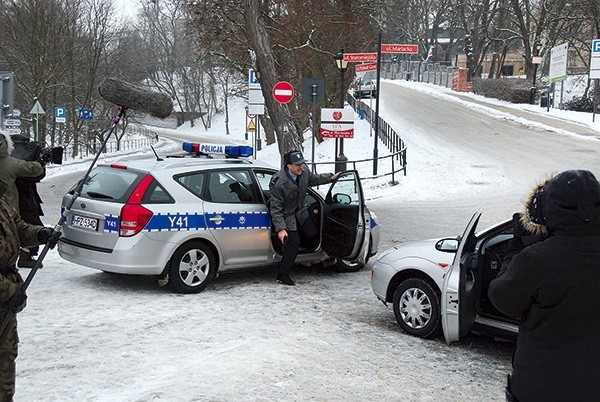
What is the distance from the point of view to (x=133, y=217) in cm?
744

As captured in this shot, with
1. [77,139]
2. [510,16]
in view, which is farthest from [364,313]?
[510,16]

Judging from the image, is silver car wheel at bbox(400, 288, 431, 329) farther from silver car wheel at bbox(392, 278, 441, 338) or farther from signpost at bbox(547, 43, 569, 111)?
signpost at bbox(547, 43, 569, 111)

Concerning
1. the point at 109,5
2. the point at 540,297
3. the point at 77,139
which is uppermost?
the point at 109,5

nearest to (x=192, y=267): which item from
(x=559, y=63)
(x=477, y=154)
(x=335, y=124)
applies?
(x=335, y=124)

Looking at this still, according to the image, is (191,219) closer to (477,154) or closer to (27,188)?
(27,188)

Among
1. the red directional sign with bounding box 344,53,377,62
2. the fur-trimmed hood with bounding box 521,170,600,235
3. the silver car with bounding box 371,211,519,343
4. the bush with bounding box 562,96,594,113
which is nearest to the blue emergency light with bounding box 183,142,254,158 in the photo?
the silver car with bounding box 371,211,519,343

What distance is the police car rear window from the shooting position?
7.65m

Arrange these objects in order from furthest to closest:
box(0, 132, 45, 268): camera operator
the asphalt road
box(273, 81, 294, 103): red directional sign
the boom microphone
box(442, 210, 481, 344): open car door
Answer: box(273, 81, 294, 103): red directional sign, the asphalt road, box(0, 132, 45, 268): camera operator, the boom microphone, box(442, 210, 481, 344): open car door

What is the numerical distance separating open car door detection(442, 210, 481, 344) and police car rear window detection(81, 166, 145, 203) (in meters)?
3.59

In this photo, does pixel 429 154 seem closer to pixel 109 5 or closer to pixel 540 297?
pixel 540 297

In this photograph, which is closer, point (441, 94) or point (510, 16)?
point (441, 94)

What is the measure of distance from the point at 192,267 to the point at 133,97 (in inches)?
79.8

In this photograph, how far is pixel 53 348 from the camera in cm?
579

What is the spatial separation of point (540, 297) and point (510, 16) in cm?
5829
